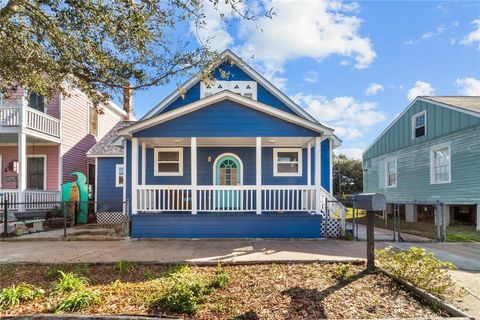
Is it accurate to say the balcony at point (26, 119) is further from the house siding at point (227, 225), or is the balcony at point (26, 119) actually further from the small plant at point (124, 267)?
the small plant at point (124, 267)

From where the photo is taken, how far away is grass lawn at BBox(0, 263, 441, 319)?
3.85 m

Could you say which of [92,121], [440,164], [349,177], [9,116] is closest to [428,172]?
[440,164]

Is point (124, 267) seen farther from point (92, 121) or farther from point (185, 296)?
point (92, 121)

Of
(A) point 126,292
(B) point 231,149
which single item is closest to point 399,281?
(A) point 126,292

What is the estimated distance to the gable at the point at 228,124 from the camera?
9.46 m

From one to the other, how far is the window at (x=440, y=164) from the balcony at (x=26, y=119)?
17263 mm

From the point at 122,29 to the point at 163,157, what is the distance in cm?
667

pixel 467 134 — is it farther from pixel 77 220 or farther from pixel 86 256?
pixel 77 220

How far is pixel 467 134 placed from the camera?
1216 cm

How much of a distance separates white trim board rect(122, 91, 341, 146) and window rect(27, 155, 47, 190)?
7688 millimetres

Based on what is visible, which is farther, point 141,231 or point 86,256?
point 141,231

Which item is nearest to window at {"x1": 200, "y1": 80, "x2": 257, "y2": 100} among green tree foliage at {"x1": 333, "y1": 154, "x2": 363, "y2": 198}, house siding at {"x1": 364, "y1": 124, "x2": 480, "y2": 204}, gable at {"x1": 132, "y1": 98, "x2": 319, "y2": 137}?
gable at {"x1": 132, "y1": 98, "x2": 319, "y2": 137}

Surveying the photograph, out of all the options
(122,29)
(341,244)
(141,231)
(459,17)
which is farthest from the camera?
(459,17)

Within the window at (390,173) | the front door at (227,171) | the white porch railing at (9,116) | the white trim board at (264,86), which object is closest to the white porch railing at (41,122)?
the white porch railing at (9,116)
